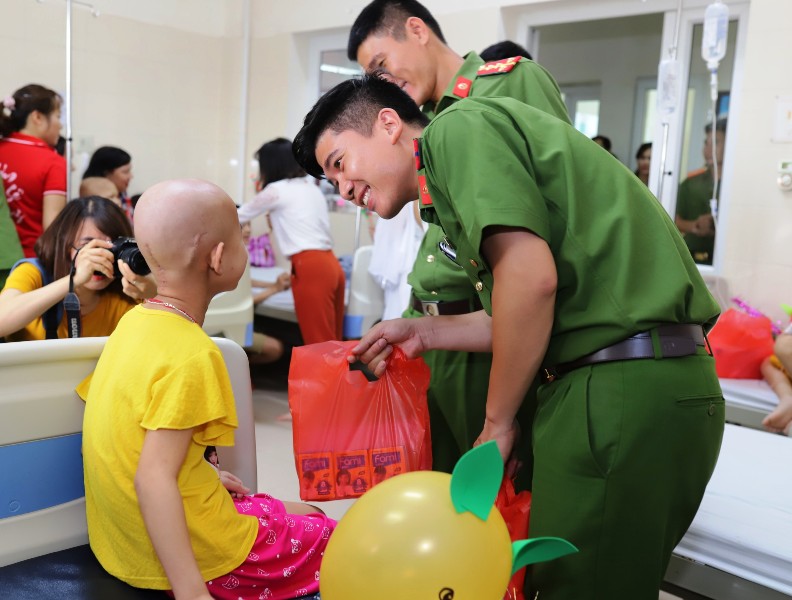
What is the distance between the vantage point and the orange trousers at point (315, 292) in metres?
Answer: 4.25

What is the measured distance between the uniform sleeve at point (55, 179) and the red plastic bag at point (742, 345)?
320cm

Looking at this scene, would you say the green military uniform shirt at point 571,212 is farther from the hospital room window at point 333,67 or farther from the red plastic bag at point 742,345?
the hospital room window at point 333,67

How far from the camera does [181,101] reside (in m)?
6.49

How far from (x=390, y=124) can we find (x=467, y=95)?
0.46 m

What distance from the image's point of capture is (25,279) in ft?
6.98

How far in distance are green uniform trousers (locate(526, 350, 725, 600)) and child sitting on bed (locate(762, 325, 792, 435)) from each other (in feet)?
6.46

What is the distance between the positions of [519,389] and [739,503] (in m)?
1.04

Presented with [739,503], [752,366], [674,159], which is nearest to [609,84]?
[674,159]

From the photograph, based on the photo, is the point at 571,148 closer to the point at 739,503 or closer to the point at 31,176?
Result: the point at 739,503

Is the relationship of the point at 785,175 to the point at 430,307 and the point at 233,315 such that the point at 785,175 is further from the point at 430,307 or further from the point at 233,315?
the point at 233,315

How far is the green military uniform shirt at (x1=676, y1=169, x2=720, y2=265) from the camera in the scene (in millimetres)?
4418

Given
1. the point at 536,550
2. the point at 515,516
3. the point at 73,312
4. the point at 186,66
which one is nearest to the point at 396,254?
the point at 73,312

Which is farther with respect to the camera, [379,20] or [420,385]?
[379,20]

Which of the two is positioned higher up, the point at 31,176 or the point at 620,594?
the point at 31,176
